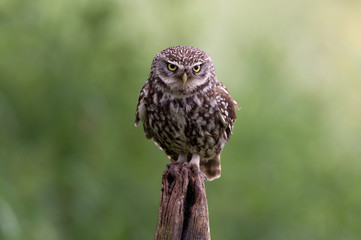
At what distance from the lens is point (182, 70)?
4.54 metres

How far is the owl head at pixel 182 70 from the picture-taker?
4.54m

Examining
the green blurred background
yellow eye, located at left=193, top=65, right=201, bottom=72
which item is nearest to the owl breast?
yellow eye, located at left=193, top=65, right=201, bottom=72

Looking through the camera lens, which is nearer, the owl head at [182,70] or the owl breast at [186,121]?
the owl head at [182,70]

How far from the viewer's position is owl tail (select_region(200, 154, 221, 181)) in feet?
18.0

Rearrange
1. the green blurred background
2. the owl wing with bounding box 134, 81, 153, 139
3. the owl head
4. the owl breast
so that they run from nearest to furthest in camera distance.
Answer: the owl head, the owl breast, the owl wing with bounding box 134, 81, 153, 139, the green blurred background

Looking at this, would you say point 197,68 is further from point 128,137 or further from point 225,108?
point 128,137

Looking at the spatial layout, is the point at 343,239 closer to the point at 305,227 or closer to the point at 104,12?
the point at 305,227

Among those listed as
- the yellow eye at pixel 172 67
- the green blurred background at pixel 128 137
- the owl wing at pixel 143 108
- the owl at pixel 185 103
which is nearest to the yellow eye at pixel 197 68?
the owl at pixel 185 103

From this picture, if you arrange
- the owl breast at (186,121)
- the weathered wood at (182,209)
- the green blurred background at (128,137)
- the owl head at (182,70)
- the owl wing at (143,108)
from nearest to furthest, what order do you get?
1. the weathered wood at (182,209)
2. the owl head at (182,70)
3. the owl breast at (186,121)
4. the owl wing at (143,108)
5. the green blurred background at (128,137)

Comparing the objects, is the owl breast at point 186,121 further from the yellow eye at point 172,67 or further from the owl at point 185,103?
the yellow eye at point 172,67

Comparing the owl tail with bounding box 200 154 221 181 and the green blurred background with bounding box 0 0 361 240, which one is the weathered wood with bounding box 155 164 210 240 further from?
the green blurred background with bounding box 0 0 361 240

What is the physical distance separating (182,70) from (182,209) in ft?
4.32

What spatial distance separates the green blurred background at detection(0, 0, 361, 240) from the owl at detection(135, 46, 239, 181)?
51.2 inches

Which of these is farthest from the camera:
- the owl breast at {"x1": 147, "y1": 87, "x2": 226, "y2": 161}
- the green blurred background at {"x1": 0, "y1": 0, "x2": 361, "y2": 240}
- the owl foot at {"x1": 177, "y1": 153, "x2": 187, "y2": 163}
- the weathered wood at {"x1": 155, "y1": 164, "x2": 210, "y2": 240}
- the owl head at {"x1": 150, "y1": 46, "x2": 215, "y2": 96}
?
the green blurred background at {"x1": 0, "y1": 0, "x2": 361, "y2": 240}
